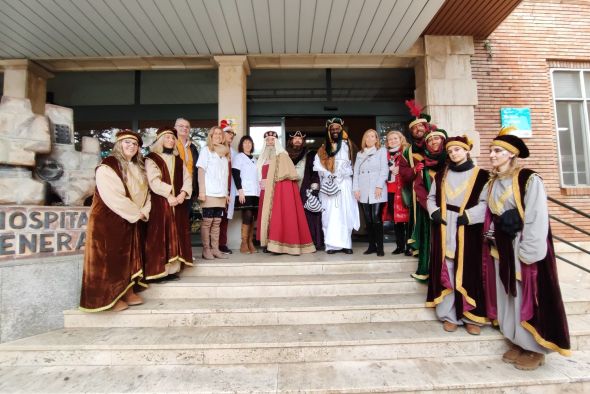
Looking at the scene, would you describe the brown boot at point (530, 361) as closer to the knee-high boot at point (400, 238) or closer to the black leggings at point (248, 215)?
the knee-high boot at point (400, 238)

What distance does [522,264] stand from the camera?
2533 millimetres

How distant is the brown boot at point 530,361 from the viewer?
251cm

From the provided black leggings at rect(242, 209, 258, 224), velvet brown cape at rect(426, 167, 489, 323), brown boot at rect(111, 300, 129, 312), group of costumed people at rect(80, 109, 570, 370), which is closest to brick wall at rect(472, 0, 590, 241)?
group of costumed people at rect(80, 109, 570, 370)

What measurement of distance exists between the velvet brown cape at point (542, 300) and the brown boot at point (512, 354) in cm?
25

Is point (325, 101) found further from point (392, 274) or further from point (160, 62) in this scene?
point (392, 274)

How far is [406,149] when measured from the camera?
158 inches

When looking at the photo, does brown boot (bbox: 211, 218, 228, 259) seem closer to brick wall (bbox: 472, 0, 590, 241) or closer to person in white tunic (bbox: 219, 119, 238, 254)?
person in white tunic (bbox: 219, 119, 238, 254)

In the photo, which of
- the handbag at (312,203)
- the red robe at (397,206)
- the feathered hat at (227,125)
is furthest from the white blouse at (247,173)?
the red robe at (397,206)

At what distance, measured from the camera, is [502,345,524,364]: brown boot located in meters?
2.63

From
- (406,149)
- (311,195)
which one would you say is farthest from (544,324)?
(311,195)

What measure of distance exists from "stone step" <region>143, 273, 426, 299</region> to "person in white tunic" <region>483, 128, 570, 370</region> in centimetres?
103

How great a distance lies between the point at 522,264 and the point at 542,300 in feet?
0.99

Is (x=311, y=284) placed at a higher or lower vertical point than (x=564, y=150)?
lower

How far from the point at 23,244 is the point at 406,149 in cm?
434
